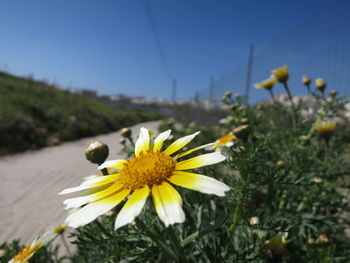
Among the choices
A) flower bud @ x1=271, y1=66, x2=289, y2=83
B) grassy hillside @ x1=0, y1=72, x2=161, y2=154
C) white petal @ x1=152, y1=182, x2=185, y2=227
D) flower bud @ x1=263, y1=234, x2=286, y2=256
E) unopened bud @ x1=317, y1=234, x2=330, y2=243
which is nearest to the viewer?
white petal @ x1=152, y1=182, x2=185, y2=227

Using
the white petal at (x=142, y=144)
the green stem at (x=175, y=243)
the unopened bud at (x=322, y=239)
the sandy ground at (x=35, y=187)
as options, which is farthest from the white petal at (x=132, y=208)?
the sandy ground at (x=35, y=187)

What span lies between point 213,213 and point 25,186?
4.19 meters

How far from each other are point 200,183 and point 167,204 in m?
0.09

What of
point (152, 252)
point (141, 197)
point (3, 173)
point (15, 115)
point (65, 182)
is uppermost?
point (15, 115)

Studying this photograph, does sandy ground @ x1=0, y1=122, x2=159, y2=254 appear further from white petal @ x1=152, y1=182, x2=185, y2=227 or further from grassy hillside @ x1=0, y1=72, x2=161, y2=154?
white petal @ x1=152, y1=182, x2=185, y2=227

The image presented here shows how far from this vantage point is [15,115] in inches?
289

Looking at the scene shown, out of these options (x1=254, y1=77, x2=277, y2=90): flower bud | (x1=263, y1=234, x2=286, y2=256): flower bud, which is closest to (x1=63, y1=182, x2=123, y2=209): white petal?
(x1=263, y1=234, x2=286, y2=256): flower bud

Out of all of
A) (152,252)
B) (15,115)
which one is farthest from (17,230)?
(15,115)

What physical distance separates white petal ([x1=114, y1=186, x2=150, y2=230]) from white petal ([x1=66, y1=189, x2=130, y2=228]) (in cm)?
4

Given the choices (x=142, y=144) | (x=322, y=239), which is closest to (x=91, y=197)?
(x=142, y=144)

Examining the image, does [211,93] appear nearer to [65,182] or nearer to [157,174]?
[65,182]

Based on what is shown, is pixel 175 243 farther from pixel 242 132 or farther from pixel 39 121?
pixel 39 121

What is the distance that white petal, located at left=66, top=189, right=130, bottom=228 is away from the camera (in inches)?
22.4

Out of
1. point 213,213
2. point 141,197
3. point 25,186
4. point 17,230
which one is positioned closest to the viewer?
point 141,197
